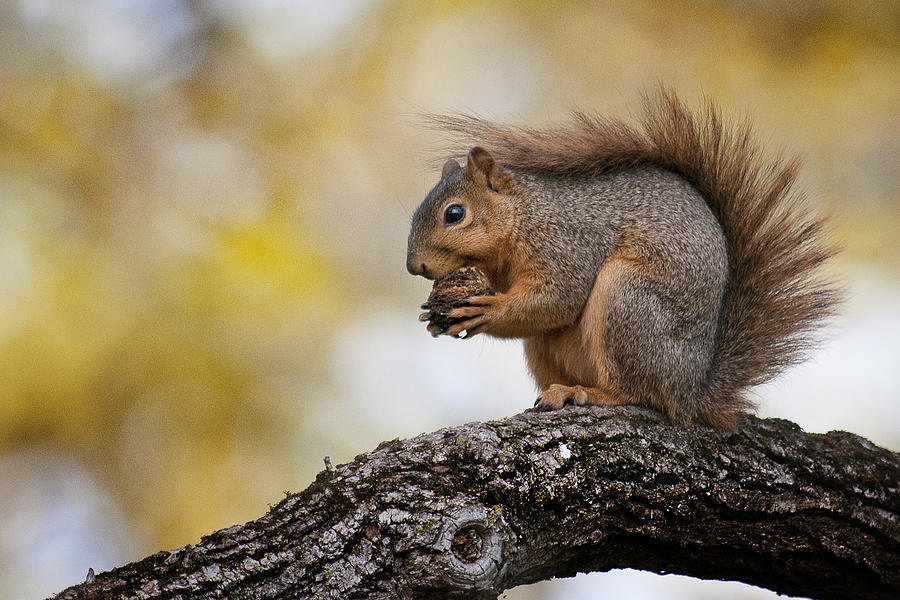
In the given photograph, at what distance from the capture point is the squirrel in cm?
231

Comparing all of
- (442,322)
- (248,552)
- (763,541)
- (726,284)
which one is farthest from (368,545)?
(726,284)

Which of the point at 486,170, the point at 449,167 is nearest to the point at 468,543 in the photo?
the point at 486,170

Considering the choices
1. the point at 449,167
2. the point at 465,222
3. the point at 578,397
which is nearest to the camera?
the point at 578,397

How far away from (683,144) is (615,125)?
202mm

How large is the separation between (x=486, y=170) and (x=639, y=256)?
51 centimetres

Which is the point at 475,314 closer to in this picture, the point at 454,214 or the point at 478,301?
the point at 478,301

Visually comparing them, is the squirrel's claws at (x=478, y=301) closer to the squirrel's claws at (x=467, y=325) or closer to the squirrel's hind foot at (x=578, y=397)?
the squirrel's claws at (x=467, y=325)

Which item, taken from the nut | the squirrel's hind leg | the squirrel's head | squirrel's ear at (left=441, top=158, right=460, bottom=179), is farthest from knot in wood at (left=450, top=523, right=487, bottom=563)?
squirrel's ear at (left=441, top=158, right=460, bottom=179)

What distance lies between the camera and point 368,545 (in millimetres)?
1626

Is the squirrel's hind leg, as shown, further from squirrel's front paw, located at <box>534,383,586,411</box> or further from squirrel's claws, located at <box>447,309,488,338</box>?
squirrel's claws, located at <box>447,309,488,338</box>

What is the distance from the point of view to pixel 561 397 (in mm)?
2289

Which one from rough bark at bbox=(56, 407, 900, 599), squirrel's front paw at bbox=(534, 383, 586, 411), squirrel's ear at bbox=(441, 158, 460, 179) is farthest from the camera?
squirrel's ear at bbox=(441, 158, 460, 179)

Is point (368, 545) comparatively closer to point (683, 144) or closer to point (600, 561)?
point (600, 561)

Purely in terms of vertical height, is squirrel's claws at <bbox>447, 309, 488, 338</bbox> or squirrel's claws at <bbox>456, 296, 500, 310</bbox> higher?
squirrel's claws at <bbox>456, 296, 500, 310</bbox>
